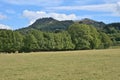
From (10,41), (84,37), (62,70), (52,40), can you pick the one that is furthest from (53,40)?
(62,70)

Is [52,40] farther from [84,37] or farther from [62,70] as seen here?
[62,70]

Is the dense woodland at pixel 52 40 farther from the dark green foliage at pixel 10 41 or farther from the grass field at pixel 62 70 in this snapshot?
the grass field at pixel 62 70

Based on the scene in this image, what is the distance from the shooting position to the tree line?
431 feet

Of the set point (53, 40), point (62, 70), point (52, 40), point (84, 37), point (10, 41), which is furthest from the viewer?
point (84, 37)

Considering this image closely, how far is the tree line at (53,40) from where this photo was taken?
13138 cm

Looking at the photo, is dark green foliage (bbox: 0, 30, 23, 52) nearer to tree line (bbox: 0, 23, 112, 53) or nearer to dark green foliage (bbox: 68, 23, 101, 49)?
tree line (bbox: 0, 23, 112, 53)

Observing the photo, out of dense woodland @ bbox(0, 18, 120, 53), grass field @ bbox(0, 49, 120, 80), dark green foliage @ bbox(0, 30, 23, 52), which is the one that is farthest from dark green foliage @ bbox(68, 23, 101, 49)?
grass field @ bbox(0, 49, 120, 80)

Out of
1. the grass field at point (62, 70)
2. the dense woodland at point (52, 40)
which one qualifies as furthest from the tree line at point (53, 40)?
the grass field at point (62, 70)

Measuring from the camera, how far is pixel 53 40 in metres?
144

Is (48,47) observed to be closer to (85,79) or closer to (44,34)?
(44,34)

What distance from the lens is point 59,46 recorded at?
141875 mm

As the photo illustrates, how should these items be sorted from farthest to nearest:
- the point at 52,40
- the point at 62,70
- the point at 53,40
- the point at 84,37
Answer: the point at 84,37 → the point at 53,40 → the point at 52,40 → the point at 62,70

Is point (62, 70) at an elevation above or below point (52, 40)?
below

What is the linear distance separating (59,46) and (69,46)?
4.30 m
